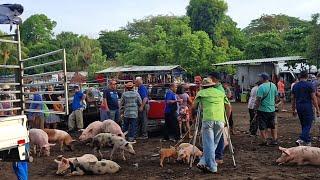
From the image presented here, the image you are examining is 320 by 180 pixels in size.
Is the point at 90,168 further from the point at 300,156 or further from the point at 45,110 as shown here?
the point at 300,156

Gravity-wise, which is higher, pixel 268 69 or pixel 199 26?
pixel 199 26

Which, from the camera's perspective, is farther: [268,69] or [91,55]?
[91,55]

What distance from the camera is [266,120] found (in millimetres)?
12398

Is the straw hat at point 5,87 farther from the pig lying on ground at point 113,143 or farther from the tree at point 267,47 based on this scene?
the tree at point 267,47

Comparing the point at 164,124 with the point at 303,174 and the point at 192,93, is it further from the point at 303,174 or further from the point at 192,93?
the point at 303,174

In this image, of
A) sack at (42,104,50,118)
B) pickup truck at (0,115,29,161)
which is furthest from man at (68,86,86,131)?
pickup truck at (0,115,29,161)

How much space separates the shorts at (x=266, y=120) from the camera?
12336 millimetres

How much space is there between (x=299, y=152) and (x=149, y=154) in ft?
11.8

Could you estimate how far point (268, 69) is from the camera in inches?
1362

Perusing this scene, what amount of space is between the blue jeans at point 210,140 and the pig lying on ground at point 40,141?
4.50 m

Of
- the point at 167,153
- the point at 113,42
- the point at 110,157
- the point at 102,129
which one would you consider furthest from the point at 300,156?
the point at 113,42

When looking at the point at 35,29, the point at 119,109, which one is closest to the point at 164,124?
the point at 119,109

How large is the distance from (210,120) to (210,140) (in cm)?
38

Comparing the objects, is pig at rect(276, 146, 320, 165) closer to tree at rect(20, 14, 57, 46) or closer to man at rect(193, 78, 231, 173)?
man at rect(193, 78, 231, 173)
